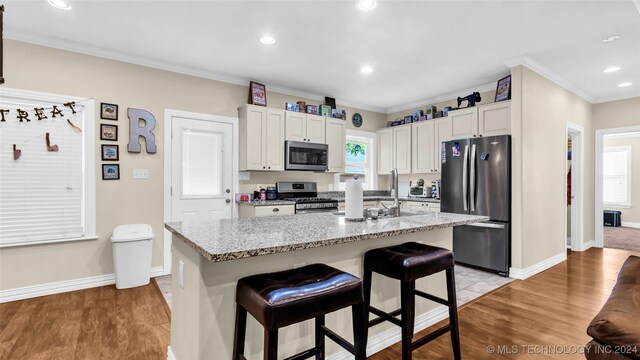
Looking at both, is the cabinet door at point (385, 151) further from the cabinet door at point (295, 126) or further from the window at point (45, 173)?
the window at point (45, 173)

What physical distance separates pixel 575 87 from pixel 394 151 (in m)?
2.73

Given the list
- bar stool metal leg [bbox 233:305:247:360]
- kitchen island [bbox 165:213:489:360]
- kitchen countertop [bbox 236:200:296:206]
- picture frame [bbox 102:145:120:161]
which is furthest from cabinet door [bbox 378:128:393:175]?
bar stool metal leg [bbox 233:305:247:360]

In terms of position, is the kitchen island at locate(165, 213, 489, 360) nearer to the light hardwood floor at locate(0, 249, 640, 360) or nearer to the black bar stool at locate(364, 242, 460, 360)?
the black bar stool at locate(364, 242, 460, 360)

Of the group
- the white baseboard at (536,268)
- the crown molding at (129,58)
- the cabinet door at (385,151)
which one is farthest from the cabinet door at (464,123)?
the crown molding at (129,58)

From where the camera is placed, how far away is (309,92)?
16.0 feet

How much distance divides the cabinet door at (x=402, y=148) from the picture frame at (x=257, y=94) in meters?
2.48

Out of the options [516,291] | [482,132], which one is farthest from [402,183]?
[516,291]

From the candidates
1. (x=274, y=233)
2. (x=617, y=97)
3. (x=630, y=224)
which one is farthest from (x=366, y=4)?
(x=630, y=224)

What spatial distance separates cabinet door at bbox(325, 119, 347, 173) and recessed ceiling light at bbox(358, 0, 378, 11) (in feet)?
7.72

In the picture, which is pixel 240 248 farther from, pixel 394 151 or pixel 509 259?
pixel 394 151

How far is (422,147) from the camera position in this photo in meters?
5.11

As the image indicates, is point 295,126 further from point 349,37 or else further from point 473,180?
point 473,180

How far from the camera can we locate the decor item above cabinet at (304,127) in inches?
174

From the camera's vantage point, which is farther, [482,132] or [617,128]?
[617,128]
